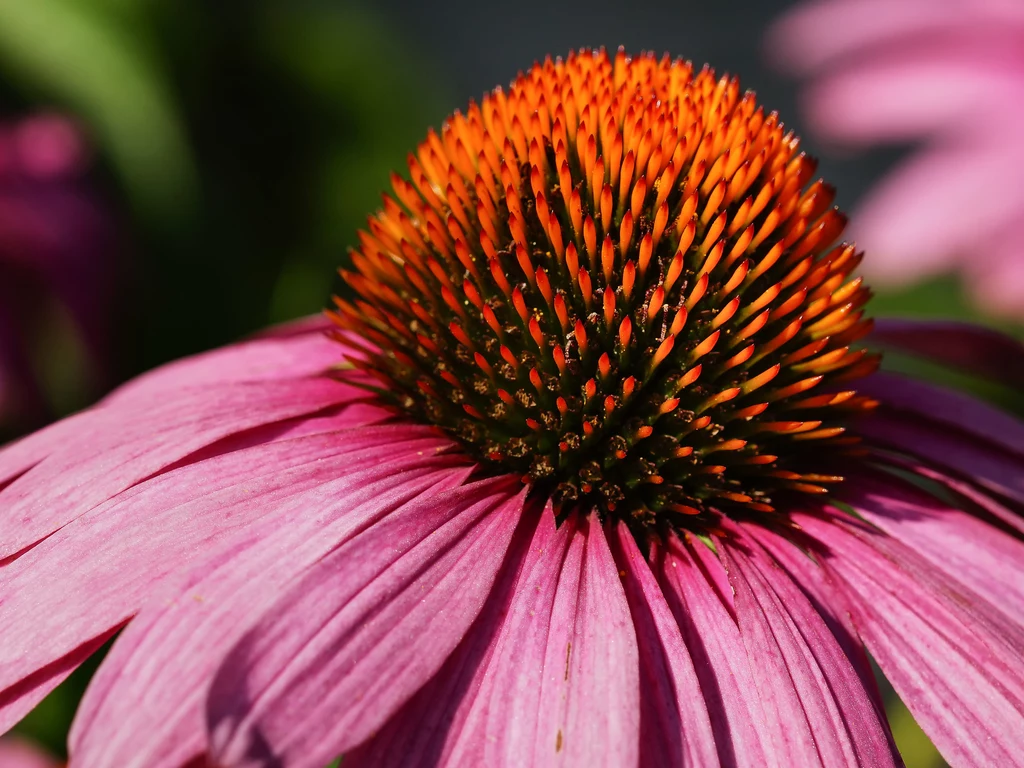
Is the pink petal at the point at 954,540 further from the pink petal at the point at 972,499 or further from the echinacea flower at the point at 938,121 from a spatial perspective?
the echinacea flower at the point at 938,121

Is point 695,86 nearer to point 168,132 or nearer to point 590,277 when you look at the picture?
point 590,277

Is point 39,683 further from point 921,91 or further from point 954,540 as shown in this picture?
point 921,91

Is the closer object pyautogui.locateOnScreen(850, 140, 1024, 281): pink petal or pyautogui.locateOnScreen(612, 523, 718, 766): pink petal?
pyautogui.locateOnScreen(612, 523, 718, 766): pink petal

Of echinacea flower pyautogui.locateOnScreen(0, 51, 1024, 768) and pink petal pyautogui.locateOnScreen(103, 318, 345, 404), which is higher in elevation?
echinacea flower pyautogui.locateOnScreen(0, 51, 1024, 768)

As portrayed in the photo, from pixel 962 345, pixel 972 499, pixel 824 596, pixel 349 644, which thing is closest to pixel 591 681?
pixel 349 644

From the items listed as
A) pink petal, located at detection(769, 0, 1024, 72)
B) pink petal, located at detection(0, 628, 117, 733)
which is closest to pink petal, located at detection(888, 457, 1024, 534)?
pink petal, located at detection(0, 628, 117, 733)

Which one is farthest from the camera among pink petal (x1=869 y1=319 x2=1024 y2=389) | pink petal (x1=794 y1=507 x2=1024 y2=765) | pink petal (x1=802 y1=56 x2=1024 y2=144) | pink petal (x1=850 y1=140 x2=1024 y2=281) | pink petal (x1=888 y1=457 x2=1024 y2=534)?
pink petal (x1=802 y1=56 x2=1024 y2=144)

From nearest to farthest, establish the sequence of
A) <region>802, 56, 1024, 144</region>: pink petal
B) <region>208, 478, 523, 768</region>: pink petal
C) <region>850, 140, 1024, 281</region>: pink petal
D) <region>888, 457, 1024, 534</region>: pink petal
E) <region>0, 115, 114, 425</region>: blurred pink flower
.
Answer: <region>208, 478, 523, 768</region>: pink petal, <region>888, 457, 1024, 534</region>: pink petal, <region>0, 115, 114, 425</region>: blurred pink flower, <region>850, 140, 1024, 281</region>: pink petal, <region>802, 56, 1024, 144</region>: pink petal

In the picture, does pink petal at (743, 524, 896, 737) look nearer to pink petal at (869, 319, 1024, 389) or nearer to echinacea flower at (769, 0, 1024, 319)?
pink petal at (869, 319, 1024, 389)
